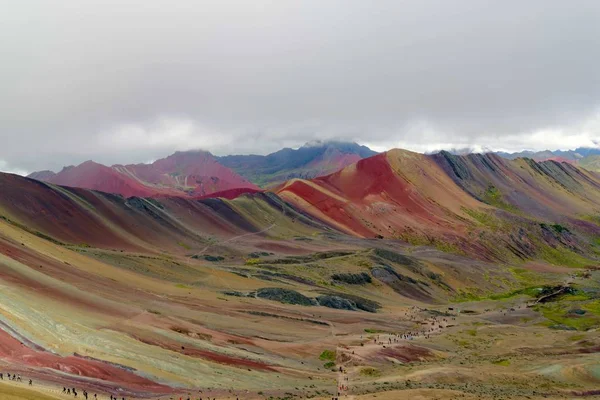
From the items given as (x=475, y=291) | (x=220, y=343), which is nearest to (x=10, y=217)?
(x=220, y=343)

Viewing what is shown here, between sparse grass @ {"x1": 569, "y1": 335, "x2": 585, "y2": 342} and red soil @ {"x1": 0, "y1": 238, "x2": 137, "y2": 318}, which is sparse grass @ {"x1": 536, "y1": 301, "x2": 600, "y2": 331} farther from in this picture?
red soil @ {"x1": 0, "y1": 238, "x2": 137, "y2": 318}

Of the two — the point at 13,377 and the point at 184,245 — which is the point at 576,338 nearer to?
the point at 13,377

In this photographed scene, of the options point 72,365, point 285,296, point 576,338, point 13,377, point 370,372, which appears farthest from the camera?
point 285,296

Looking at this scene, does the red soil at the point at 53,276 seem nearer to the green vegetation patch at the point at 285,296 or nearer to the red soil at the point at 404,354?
the green vegetation patch at the point at 285,296

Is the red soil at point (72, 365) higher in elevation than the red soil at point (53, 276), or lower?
lower

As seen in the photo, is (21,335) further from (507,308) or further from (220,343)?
(507,308)

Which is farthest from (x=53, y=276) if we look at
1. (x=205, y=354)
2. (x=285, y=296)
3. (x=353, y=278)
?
(x=353, y=278)

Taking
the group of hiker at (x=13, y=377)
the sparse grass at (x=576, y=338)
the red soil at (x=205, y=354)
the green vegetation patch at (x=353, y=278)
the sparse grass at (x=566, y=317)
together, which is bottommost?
the sparse grass at (x=566, y=317)

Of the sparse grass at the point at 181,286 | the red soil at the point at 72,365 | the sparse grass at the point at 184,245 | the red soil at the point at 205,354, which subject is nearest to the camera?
the red soil at the point at 72,365

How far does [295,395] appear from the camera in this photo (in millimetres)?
46250

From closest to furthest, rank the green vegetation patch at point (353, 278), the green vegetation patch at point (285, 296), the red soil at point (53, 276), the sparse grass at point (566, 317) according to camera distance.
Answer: the red soil at point (53, 276) < the green vegetation patch at point (285, 296) < the sparse grass at point (566, 317) < the green vegetation patch at point (353, 278)

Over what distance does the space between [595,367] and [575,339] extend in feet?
84.6

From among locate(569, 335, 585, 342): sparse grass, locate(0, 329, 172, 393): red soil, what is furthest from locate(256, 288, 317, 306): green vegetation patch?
locate(0, 329, 172, 393): red soil

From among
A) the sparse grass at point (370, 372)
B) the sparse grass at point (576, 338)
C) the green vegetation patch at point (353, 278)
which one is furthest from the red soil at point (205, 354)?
the green vegetation patch at point (353, 278)
